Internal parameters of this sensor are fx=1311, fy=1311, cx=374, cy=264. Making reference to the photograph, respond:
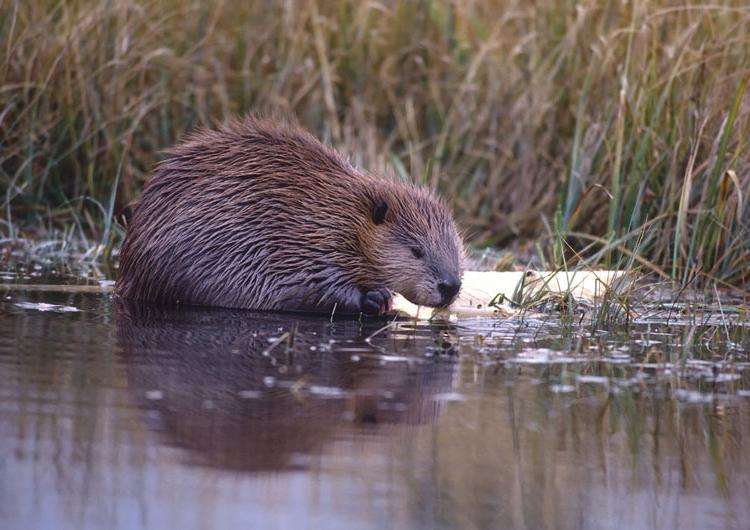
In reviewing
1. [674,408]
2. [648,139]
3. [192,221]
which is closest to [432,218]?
→ [192,221]

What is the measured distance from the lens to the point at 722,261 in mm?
5715

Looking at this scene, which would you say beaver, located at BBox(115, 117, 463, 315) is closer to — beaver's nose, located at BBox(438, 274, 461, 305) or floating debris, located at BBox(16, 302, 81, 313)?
beaver's nose, located at BBox(438, 274, 461, 305)

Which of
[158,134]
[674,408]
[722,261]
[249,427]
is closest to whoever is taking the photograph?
[249,427]

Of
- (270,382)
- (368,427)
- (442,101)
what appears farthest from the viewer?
(442,101)

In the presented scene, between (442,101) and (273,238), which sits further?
(442,101)

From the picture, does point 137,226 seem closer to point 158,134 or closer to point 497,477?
point 158,134

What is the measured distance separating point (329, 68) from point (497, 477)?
550cm

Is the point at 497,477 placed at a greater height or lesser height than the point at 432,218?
lesser

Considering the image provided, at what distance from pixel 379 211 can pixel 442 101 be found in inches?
118

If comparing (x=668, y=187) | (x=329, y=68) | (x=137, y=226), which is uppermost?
(x=329, y=68)

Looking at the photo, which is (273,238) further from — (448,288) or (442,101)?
(442,101)

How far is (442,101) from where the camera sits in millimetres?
8062

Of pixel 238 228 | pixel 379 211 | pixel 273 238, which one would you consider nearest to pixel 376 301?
pixel 379 211

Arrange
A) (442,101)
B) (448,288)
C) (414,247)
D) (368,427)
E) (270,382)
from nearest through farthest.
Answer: (368,427) → (270,382) → (448,288) → (414,247) → (442,101)
